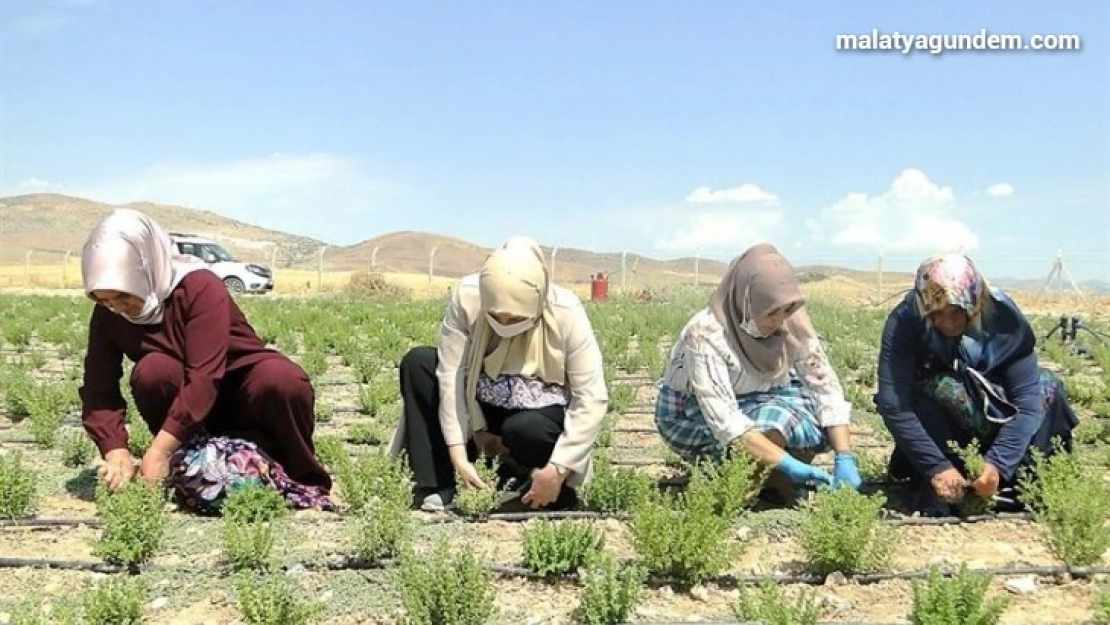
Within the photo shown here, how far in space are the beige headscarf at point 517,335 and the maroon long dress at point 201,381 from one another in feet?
2.48

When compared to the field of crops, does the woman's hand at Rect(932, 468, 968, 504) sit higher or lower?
higher

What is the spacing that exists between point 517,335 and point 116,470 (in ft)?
5.26

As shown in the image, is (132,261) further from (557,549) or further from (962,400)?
(962,400)

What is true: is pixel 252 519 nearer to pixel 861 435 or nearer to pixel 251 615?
pixel 251 615

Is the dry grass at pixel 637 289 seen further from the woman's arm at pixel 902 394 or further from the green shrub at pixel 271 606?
the green shrub at pixel 271 606

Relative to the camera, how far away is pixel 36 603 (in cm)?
272

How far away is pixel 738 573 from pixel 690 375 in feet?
2.91

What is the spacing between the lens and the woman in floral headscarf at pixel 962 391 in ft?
12.7

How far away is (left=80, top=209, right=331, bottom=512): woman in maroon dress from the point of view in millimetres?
3799

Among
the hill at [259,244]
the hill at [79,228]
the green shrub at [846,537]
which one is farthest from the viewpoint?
the hill at [79,228]

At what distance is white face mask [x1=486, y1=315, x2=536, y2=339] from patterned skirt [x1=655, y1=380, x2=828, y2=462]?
81cm

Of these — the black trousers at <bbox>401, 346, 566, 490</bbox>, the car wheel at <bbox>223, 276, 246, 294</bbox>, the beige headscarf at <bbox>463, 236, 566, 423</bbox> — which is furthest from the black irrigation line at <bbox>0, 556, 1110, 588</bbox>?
the car wheel at <bbox>223, 276, 246, 294</bbox>

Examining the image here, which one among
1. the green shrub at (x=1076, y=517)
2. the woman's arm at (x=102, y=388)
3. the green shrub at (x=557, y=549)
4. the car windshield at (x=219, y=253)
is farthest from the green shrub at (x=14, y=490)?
the car windshield at (x=219, y=253)

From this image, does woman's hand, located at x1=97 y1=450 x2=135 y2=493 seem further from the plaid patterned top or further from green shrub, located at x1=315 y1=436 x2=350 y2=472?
the plaid patterned top
